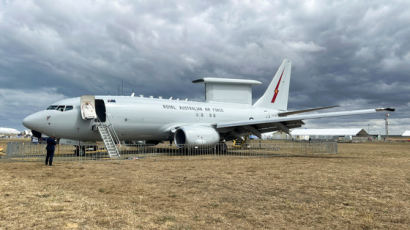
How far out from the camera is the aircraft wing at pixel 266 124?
1877 centimetres

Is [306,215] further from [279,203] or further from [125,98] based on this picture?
[125,98]

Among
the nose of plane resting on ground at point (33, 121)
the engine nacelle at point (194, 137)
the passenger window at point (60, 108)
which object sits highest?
the passenger window at point (60, 108)

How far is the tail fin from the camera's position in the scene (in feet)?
96.2

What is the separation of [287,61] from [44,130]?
78.4ft

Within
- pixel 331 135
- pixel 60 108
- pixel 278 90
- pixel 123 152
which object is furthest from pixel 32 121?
pixel 331 135

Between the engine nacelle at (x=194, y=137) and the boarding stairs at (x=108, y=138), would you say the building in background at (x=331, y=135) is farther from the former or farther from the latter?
the boarding stairs at (x=108, y=138)

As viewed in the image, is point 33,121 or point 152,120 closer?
point 33,121

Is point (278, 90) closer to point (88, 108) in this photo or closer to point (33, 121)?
point (88, 108)

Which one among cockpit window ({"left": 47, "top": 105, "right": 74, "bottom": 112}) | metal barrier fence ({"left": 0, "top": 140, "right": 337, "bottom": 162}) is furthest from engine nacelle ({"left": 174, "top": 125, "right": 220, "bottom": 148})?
cockpit window ({"left": 47, "top": 105, "right": 74, "bottom": 112})

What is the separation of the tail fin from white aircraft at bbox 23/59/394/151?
8.74 feet

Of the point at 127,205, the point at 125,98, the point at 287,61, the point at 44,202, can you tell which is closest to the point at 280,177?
the point at 127,205

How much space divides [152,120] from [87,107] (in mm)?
4228

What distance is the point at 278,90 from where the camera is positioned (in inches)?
1165

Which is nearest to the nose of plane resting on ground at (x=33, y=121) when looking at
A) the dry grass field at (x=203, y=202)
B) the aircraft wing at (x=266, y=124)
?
the dry grass field at (x=203, y=202)
